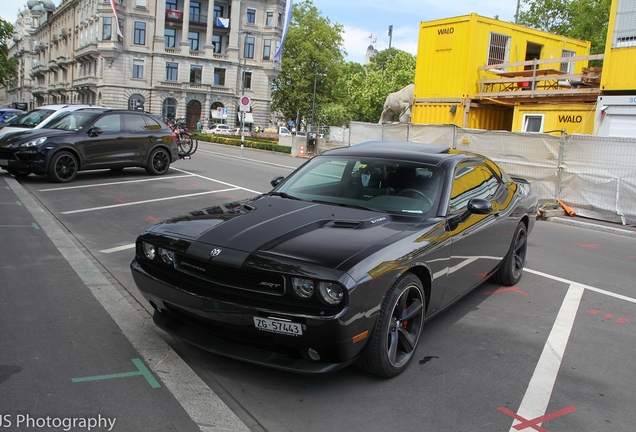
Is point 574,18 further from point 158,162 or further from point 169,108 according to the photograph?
point 169,108

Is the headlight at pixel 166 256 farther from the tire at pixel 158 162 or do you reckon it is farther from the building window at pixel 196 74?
the building window at pixel 196 74

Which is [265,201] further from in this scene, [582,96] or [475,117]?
Answer: [475,117]

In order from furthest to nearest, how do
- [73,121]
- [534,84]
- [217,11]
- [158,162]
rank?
1. [217,11]
2. [534,84]
3. [158,162]
4. [73,121]

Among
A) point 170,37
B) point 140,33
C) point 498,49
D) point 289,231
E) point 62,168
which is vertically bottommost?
point 62,168

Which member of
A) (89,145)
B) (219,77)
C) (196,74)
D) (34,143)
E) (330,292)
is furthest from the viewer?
(219,77)

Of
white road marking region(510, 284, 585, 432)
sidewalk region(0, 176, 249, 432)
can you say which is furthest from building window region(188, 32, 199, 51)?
white road marking region(510, 284, 585, 432)

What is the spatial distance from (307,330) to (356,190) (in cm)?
188

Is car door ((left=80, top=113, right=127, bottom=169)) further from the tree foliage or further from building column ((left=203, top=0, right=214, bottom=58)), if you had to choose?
building column ((left=203, top=0, right=214, bottom=58))

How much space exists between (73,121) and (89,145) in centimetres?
80

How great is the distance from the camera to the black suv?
43.2ft

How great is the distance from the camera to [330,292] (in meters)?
3.54

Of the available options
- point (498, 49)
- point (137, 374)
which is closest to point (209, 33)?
point (498, 49)

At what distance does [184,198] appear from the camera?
12047mm

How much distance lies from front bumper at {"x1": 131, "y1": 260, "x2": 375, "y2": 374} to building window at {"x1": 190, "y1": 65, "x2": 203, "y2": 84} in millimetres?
75577
